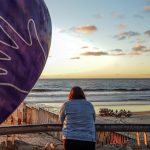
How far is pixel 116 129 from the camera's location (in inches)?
302

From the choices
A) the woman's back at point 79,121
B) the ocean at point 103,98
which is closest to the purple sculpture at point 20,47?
the woman's back at point 79,121

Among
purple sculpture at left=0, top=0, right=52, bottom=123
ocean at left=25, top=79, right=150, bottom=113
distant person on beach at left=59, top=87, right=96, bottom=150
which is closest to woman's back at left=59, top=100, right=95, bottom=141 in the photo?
distant person on beach at left=59, top=87, right=96, bottom=150

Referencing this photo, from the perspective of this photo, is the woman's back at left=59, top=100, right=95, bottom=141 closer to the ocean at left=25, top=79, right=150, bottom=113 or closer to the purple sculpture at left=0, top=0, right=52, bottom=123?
the purple sculpture at left=0, top=0, right=52, bottom=123

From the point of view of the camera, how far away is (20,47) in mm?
2609

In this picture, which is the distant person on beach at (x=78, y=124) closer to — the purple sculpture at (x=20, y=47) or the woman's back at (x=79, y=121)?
the woman's back at (x=79, y=121)

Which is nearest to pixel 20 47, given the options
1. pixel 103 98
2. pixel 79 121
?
pixel 79 121

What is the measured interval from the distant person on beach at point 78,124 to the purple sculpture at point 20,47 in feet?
7.40

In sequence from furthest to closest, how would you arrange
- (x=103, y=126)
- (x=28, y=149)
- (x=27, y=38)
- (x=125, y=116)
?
(x=125, y=116) → (x=28, y=149) → (x=103, y=126) → (x=27, y=38)

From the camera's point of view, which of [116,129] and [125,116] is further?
[125,116]

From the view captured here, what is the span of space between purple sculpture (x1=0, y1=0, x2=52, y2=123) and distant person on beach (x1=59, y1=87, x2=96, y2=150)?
2.26 meters

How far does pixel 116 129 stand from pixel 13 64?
5.37 m

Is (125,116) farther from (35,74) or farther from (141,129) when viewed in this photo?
(35,74)

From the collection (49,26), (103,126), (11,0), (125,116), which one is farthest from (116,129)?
(125,116)

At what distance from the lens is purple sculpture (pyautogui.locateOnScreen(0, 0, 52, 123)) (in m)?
2.49
